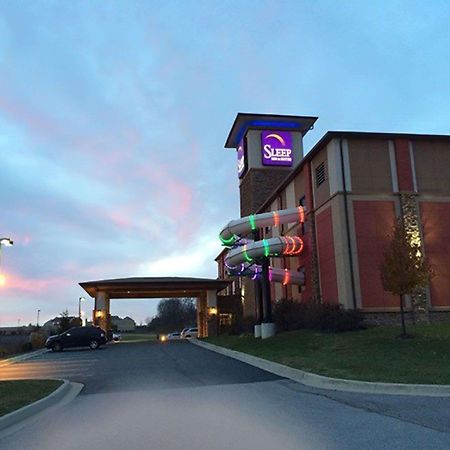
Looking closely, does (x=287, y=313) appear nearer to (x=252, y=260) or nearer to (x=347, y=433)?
(x=252, y=260)

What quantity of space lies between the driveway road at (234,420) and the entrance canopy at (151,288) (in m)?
33.5

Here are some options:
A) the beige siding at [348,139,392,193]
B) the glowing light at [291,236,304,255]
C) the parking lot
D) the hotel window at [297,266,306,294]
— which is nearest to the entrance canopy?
the hotel window at [297,266,306,294]

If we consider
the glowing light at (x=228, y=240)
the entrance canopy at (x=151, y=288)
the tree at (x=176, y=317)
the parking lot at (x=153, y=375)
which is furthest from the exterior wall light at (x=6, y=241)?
the tree at (x=176, y=317)

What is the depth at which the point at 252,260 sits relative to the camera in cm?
2947

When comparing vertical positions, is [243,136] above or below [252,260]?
above

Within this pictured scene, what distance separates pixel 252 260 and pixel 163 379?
50.8ft

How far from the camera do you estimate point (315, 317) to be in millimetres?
24219

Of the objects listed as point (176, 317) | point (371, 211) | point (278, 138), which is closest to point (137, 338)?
point (278, 138)

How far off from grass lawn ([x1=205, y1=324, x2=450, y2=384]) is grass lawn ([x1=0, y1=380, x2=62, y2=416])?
268 inches

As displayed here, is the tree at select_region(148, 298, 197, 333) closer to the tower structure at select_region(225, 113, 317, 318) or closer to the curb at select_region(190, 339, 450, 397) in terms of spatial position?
the tower structure at select_region(225, 113, 317, 318)

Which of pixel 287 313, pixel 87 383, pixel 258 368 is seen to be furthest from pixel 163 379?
pixel 287 313

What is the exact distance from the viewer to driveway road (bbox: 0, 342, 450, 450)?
6.80 m

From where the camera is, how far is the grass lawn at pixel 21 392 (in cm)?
966

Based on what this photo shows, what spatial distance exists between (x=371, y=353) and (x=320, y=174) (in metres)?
13.5
